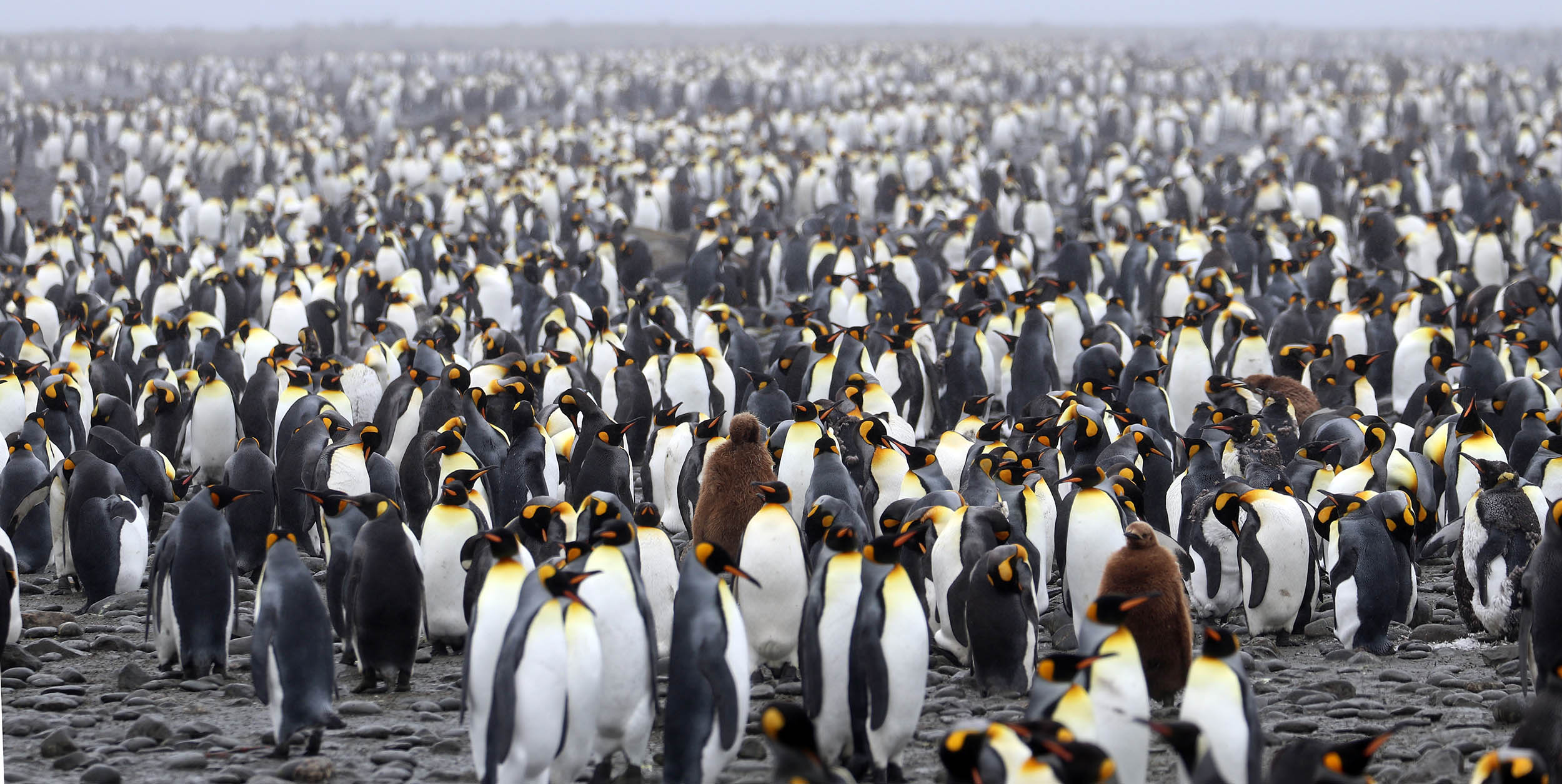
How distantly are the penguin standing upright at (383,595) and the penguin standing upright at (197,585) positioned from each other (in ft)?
1.51

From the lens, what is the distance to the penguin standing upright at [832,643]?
436 centimetres

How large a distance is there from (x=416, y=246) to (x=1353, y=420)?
992 centimetres

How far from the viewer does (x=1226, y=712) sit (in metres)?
3.81

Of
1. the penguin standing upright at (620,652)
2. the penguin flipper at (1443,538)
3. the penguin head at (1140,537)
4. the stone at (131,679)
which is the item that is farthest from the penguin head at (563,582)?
the penguin flipper at (1443,538)

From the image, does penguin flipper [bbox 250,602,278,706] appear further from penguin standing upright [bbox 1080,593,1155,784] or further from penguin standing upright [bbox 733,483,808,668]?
penguin standing upright [bbox 1080,593,1155,784]

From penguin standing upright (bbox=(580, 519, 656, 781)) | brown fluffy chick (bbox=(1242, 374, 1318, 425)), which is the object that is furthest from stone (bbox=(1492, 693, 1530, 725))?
brown fluffy chick (bbox=(1242, 374, 1318, 425))

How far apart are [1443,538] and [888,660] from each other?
2941 millimetres

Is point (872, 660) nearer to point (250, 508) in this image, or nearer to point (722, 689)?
point (722, 689)

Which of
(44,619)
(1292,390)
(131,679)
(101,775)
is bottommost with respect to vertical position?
(101,775)

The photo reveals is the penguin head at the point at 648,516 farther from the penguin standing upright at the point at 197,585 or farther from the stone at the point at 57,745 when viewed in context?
the stone at the point at 57,745

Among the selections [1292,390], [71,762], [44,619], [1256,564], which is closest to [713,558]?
[71,762]

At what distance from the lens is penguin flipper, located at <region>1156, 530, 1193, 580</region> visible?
5.38 m

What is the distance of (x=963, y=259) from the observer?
15.2 m

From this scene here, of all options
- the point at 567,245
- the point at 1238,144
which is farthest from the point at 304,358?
the point at 1238,144
